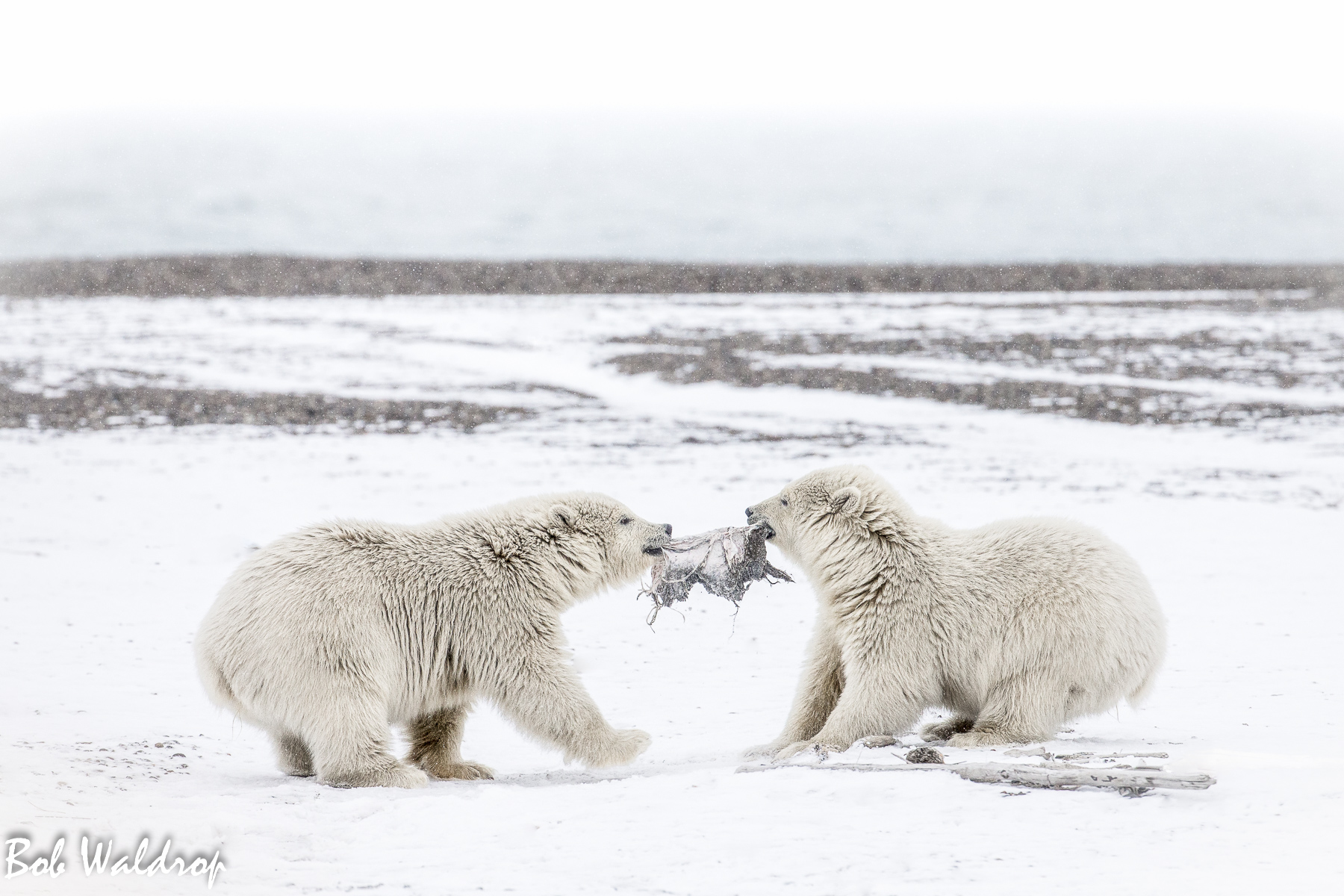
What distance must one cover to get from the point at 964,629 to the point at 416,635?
284 centimetres

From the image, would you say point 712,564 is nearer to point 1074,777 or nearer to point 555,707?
point 555,707

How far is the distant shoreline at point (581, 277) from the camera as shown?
4078 cm

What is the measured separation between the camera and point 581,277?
43.2 meters

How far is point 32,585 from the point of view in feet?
37.0

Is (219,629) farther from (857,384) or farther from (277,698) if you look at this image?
(857,384)

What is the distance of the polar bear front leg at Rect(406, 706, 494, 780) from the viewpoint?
6637 millimetres

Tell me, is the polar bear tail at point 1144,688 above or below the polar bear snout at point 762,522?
below

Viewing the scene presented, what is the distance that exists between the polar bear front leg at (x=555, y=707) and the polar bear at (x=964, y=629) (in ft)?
2.47

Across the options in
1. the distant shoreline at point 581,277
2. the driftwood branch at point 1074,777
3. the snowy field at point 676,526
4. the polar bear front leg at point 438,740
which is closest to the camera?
the snowy field at point 676,526

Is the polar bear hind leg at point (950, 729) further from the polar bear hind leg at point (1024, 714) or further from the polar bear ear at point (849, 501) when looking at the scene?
the polar bear ear at point (849, 501)

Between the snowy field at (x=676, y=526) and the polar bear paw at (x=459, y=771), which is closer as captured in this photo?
the snowy field at (x=676, y=526)

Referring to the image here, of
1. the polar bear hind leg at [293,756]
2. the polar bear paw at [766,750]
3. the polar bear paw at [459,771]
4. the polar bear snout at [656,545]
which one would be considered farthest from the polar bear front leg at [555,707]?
the polar bear hind leg at [293,756]

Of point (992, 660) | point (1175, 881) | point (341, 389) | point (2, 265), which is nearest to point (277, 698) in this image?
point (992, 660)
